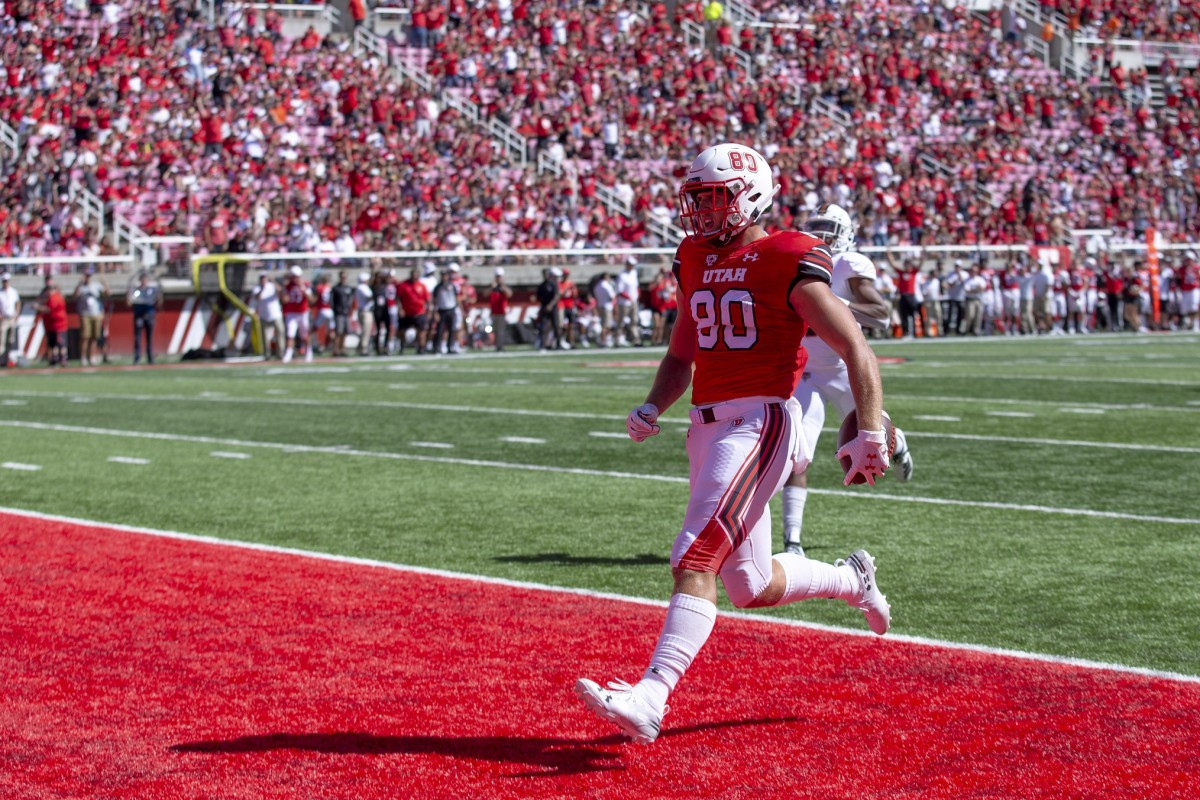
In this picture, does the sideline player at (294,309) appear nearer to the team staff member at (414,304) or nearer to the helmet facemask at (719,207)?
the team staff member at (414,304)

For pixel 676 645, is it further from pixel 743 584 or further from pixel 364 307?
pixel 364 307

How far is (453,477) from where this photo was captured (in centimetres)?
1087

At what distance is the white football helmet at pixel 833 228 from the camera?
7.45 m

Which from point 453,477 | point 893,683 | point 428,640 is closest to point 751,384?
point 893,683

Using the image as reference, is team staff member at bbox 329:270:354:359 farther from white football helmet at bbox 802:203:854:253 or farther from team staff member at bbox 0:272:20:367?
white football helmet at bbox 802:203:854:253

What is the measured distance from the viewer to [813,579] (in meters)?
4.94

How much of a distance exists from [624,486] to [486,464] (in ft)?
5.22

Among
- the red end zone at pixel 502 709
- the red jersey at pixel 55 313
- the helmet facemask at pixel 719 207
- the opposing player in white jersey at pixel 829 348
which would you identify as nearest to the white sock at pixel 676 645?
the red end zone at pixel 502 709

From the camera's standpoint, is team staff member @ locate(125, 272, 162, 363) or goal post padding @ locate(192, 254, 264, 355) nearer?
team staff member @ locate(125, 272, 162, 363)

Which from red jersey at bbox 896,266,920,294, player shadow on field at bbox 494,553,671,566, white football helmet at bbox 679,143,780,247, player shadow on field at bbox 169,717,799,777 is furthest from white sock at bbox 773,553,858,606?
red jersey at bbox 896,266,920,294

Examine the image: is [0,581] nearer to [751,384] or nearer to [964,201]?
[751,384]

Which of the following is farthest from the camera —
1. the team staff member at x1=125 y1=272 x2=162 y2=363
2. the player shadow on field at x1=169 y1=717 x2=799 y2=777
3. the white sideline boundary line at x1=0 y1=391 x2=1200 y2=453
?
the team staff member at x1=125 y1=272 x2=162 y2=363

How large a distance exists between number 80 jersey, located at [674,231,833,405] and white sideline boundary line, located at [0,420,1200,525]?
437 cm

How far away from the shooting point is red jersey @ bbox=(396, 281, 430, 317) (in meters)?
26.7
